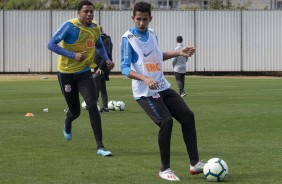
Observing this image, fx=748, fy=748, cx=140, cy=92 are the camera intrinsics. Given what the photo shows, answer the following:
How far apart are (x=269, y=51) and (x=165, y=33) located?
714 cm

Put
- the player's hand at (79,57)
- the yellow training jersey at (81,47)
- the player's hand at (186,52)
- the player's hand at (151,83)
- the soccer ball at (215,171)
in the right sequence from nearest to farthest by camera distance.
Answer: the player's hand at (151,83) → the soccer ball at (215,171) → the player's hand at (186,52) → the player's hand at (79,57) → the yellow training jersey at (81,47)

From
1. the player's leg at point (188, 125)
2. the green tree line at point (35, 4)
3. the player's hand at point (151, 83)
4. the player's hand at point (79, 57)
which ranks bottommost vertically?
the player's leg at point (188, 125)

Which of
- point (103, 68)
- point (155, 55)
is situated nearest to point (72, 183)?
point (155, 55)

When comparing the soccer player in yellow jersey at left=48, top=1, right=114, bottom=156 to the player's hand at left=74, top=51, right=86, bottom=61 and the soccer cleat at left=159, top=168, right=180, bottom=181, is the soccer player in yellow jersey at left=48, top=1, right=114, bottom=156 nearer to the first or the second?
the player's hand at left=74, top=51, right=86, bottom=61

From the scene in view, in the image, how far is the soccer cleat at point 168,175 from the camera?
28.2 feet

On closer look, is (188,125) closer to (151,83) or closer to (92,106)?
(151,83)

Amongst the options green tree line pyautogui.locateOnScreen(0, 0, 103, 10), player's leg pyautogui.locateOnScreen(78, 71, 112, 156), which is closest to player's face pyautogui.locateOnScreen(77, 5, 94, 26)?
player's leg pyautogui.locateOnScreen(78, 71, 112, 156)

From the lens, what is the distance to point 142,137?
1301 centimetres

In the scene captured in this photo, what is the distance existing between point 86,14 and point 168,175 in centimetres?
351

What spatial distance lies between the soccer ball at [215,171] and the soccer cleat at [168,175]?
357mm

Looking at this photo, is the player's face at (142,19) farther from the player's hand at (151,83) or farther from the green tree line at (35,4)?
the green tree line at (35,4)

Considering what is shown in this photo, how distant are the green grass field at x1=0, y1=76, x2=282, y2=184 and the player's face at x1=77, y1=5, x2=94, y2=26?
1953 millimetres

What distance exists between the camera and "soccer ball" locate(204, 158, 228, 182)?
852 centimetres

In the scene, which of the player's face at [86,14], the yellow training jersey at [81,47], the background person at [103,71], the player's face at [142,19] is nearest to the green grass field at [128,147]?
the background person at [103,71]
